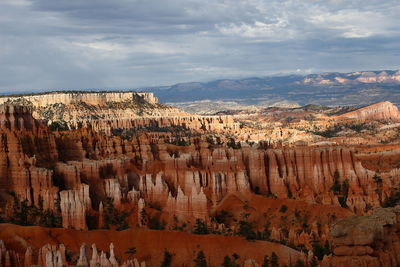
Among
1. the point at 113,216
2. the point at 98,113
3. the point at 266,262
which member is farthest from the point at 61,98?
the point at 266,262

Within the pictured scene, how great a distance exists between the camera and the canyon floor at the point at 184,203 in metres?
56.1

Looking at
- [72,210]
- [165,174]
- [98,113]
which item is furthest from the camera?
[98,113]

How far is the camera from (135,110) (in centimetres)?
19788

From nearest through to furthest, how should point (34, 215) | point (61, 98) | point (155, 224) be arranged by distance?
point (34, 215)
point (155, 224)
point (61, 98)

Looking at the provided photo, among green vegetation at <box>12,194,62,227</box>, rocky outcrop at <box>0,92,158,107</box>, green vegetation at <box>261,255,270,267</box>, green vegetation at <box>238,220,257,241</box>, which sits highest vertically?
rocky outcrop at <box>0,92,158,107</box>

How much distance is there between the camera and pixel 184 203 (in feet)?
261

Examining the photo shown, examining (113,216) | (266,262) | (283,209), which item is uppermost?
(113,216)

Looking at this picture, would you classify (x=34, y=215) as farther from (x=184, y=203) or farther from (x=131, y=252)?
(x=184, y=203)

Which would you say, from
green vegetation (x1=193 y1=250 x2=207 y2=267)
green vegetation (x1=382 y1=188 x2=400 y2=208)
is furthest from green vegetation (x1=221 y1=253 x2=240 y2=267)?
green vegetation (x1=382 y1=188 x2=400 y2=208)

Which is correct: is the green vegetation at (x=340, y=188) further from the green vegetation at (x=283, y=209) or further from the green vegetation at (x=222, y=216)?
the green vegetation at (x=222, y=216)

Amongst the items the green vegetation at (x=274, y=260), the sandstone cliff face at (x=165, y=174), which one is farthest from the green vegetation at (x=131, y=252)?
the sandstone cliff face at (x=165, y=174)

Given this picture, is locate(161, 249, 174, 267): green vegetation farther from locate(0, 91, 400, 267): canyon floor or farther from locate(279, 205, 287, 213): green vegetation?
locate(279, 205, 287, 213): green vegetation

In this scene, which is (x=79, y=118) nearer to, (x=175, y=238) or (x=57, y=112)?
(x=57, y=112)

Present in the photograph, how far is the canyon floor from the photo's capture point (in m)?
56.1
